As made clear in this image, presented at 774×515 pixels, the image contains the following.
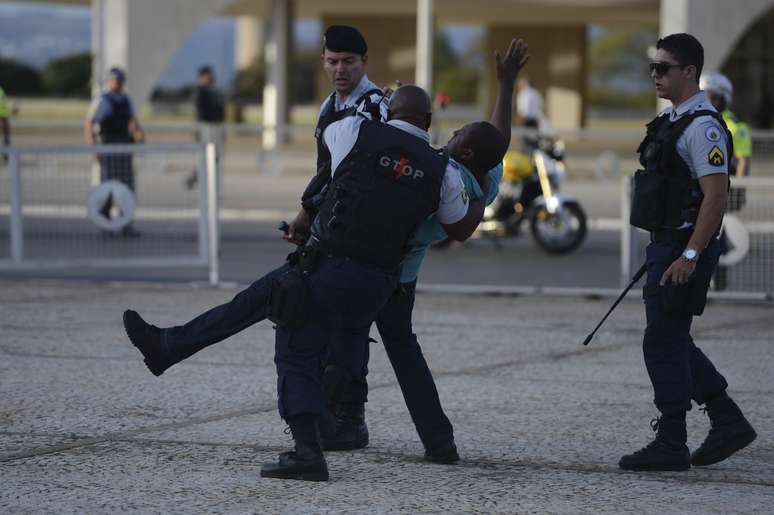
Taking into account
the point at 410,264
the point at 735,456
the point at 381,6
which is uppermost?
the point at 381,6

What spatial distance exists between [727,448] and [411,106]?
1901 millimetres

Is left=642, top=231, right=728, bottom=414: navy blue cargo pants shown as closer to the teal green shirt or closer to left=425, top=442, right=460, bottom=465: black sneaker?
the teal green shirt

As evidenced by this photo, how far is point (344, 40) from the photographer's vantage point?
19.0 ft

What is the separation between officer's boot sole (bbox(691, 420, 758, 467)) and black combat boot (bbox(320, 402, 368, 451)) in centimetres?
138

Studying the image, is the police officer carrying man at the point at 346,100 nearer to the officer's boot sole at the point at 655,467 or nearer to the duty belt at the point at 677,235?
the officer's boot sole at the point at 655,467

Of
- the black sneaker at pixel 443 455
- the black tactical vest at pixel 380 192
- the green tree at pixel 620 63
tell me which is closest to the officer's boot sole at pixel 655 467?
the black sneaker at pixel 443 455

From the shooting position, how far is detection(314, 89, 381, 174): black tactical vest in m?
5.50

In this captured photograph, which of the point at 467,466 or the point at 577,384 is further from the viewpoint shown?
the point at 577,384

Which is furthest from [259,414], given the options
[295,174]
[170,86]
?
[170,86]

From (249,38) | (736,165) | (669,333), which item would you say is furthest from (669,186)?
(249,38)

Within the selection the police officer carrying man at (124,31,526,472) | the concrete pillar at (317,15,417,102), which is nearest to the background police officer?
the police officer carrying man at (124,31,526,472)

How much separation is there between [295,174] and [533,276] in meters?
10.1

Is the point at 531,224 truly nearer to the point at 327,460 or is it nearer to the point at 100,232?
the point at 100,232

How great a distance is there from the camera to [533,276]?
12.3 metres
